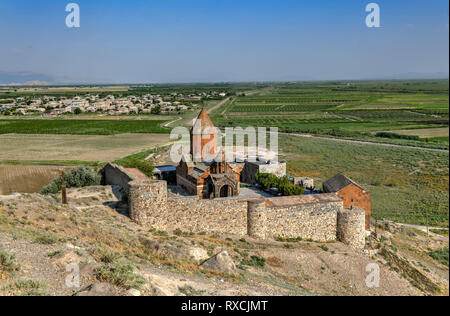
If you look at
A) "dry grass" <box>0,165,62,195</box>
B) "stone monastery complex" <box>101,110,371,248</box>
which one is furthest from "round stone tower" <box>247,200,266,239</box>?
"dry grass" <box>0,165,62,195</box>

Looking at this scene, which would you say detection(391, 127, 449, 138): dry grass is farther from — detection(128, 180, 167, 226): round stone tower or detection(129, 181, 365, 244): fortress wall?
detection(128, 180, 167, 226): round stone tower

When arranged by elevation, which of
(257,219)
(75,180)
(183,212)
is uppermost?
(75,180)

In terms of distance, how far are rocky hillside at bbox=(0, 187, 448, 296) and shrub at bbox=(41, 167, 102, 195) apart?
230cm

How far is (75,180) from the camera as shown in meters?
21.0

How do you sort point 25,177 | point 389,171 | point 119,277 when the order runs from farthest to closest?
point 389,171, point 25,177, point 119,277

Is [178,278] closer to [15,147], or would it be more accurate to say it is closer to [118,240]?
[118,240]

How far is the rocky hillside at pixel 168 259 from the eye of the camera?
699 cm

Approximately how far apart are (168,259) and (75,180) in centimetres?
1291

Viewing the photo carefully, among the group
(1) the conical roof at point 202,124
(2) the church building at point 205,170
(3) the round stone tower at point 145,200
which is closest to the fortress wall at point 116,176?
(2) the church building at point 205,170

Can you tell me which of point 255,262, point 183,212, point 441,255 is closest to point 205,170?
point 183,212

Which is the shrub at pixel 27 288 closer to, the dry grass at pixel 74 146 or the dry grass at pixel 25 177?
the dry grass at pixel 74 146

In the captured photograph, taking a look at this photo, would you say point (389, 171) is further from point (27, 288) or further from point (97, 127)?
point (97, 127)

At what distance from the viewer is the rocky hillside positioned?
699 centimetres
